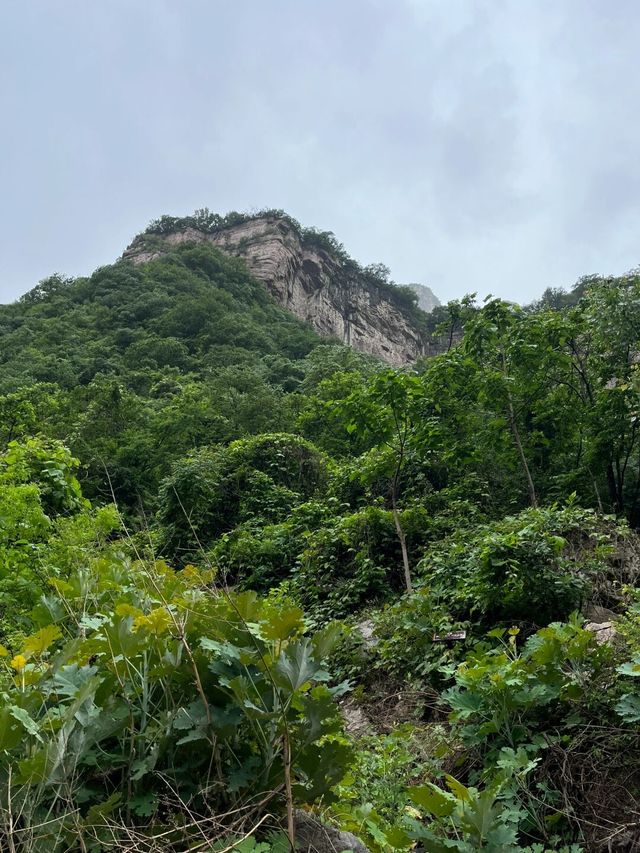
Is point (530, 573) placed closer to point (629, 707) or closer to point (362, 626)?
point (362, 626)

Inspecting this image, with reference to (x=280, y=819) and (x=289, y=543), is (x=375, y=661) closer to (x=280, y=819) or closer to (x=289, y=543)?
(x=280, y=819)

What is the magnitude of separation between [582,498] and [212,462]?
762 cm

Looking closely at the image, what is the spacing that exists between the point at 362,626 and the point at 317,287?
2180 inches

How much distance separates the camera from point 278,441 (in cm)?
1349

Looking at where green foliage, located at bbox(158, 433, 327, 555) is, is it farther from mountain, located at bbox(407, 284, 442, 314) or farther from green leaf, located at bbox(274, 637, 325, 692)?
mountain, located at bbox(407, 284, 442, 314)

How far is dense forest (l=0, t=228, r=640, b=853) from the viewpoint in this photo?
154 centimetres

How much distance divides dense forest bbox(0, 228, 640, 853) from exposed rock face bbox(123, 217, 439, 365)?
1646 inches

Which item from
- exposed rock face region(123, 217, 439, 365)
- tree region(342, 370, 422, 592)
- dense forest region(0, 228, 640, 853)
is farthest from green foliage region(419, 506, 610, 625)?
exposed rock face region(123, 217, 439, 365)

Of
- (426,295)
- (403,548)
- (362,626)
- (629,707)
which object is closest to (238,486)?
(403,548)

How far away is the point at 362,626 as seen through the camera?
19.7 feet

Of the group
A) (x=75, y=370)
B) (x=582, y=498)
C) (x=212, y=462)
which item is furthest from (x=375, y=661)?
(x=75, y=370)

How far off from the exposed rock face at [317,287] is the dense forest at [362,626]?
41.8 metres

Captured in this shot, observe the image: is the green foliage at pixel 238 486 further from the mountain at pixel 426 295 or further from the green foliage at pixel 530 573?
the mountain at pixel 426 295

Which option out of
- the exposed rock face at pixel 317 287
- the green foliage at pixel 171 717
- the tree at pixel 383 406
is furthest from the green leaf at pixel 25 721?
the exposed rock face at pixel 317 287
